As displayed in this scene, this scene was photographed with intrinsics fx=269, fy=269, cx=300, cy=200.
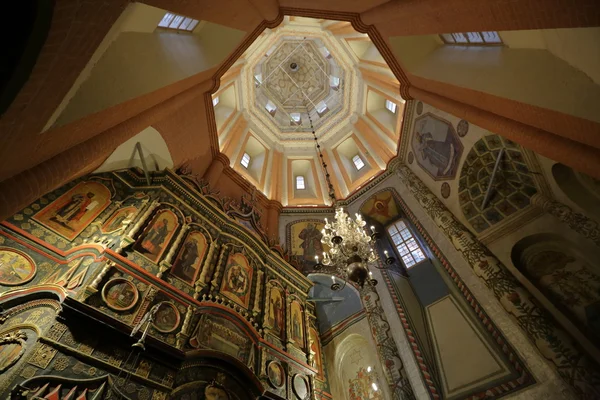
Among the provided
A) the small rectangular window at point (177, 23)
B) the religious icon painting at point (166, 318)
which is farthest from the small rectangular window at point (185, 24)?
the religious icon painting at point (166, 318)

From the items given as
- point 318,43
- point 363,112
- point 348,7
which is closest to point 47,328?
point 348,7

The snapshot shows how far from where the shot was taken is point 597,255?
639 cm

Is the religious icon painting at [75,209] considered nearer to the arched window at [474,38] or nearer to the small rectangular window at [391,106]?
the arched window at [474,38]

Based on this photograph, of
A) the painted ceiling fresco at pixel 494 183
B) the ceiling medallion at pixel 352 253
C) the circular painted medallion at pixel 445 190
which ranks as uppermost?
the circular painted medallion at pixel 445 190

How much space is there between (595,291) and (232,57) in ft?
41.1

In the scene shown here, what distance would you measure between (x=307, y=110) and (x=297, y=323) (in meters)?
14.3

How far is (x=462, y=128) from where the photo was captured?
9.09 meters

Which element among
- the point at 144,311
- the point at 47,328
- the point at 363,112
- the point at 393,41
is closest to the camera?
the point at 47,328

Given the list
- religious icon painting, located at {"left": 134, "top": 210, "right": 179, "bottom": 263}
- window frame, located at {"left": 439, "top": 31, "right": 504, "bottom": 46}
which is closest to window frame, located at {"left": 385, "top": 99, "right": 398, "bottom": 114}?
window frame, located at {"left": 439, "top": 31, "right": 504, "bottom": 46}

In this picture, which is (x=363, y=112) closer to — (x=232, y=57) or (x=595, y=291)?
(x=232, y=57)

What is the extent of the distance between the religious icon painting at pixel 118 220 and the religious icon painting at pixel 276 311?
15.4 ft

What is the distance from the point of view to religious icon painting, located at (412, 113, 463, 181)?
963 cm

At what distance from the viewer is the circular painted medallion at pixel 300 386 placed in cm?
724

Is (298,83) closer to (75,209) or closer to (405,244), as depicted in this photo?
(405,244)
